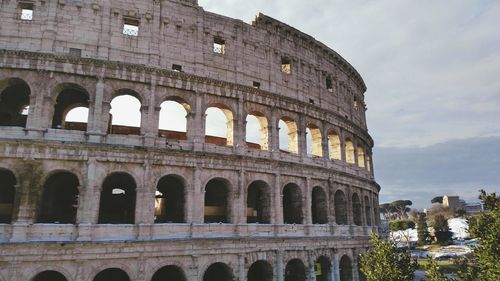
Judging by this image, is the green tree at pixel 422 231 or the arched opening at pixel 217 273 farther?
the green tree at pixel 422 231

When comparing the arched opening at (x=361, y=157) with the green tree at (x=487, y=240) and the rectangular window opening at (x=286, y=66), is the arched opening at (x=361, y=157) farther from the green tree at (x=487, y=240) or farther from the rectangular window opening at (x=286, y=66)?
the green tree at (x=487, y=240)

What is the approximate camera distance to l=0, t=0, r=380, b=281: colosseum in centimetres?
1490

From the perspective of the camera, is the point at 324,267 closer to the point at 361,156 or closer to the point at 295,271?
the point at 295,271

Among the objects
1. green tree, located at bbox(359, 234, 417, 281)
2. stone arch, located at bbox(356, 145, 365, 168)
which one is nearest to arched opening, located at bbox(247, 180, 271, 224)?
green tree, located at bbox(359, 234, 417, 281)

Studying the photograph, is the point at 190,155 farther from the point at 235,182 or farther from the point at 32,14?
the point at 32,14

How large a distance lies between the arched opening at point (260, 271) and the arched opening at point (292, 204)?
10.8 ft

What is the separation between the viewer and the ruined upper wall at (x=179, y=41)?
1644 cm

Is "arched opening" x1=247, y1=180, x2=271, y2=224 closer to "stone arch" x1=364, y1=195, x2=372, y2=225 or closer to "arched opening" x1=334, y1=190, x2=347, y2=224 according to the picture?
"arched opening" x1=334, y1=190, x2=347, y2=224

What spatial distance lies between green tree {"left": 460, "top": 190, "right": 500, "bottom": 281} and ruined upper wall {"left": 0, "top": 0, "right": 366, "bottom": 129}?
12299 mm

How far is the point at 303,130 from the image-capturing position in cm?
2220

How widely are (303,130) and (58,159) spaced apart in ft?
44.6

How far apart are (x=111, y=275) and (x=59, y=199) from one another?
4.46 metres

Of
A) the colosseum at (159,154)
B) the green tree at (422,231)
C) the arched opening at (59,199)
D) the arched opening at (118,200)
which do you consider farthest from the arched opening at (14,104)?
the green tree at (422,231)

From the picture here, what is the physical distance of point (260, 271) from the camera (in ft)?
67.4
